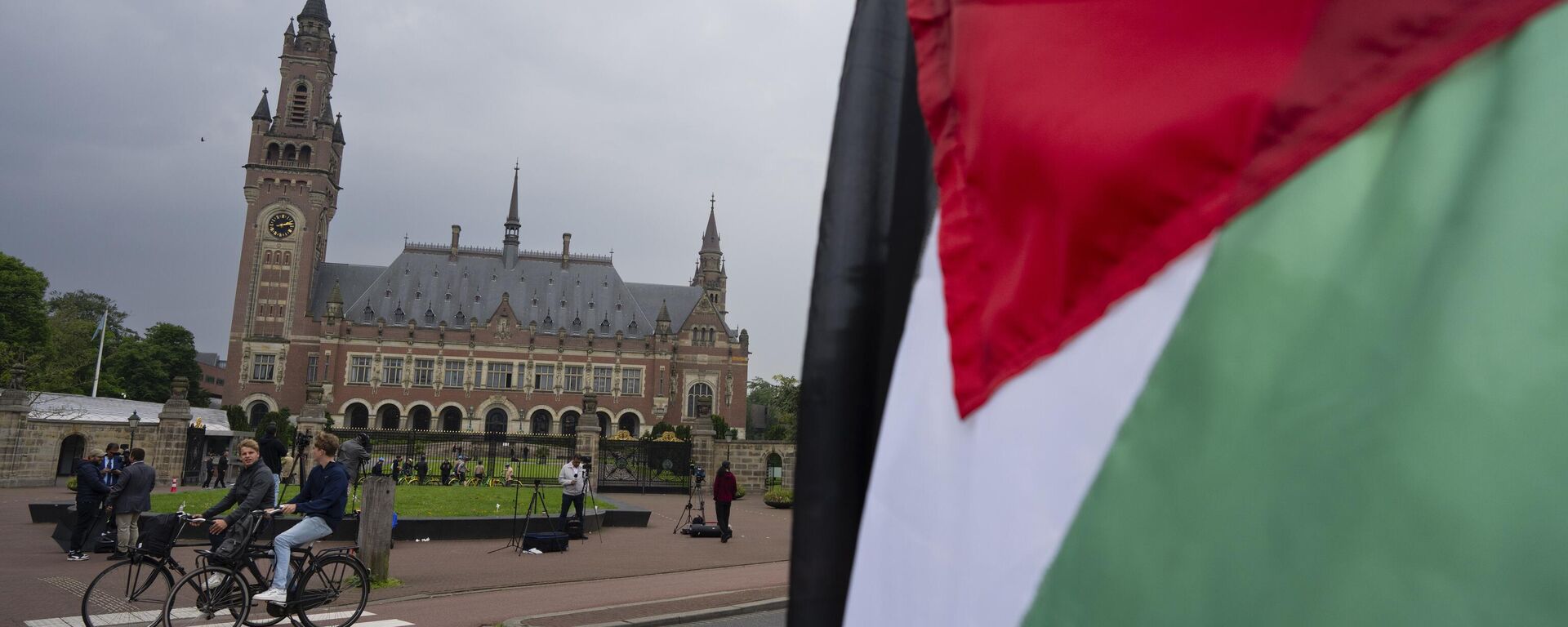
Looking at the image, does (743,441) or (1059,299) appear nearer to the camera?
(1059,299)

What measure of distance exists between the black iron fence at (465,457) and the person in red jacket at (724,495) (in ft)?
41.0

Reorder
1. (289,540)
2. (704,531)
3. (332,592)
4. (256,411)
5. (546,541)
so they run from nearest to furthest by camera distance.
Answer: (289,540) < (332,592) < (546,541) < (704,531) < (256,411)

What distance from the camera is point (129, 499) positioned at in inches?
488

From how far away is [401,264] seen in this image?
68.4 m

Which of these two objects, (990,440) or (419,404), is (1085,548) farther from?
(419,404)

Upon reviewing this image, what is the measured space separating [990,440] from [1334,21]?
0.54 meters

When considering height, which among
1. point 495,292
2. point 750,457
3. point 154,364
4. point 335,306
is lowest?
point 750,457

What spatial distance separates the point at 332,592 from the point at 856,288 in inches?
336

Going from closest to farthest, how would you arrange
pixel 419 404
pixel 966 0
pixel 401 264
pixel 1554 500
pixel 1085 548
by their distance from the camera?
pixel 1554 500, pixel 1085 548, pixel 966 0, pixel 419 404, pixel 401 264

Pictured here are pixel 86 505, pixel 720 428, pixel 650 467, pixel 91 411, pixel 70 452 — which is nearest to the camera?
pixel 86 505

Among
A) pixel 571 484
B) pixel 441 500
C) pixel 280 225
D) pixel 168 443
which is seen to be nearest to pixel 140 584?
pixel 571 484

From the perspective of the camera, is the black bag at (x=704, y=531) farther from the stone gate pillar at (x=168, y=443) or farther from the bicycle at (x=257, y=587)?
the stone gate pillar at (x=168, y=443)

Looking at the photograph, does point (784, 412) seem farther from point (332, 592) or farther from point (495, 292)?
point (332, 592)

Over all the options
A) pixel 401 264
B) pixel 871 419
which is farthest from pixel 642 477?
pixel 401 264
